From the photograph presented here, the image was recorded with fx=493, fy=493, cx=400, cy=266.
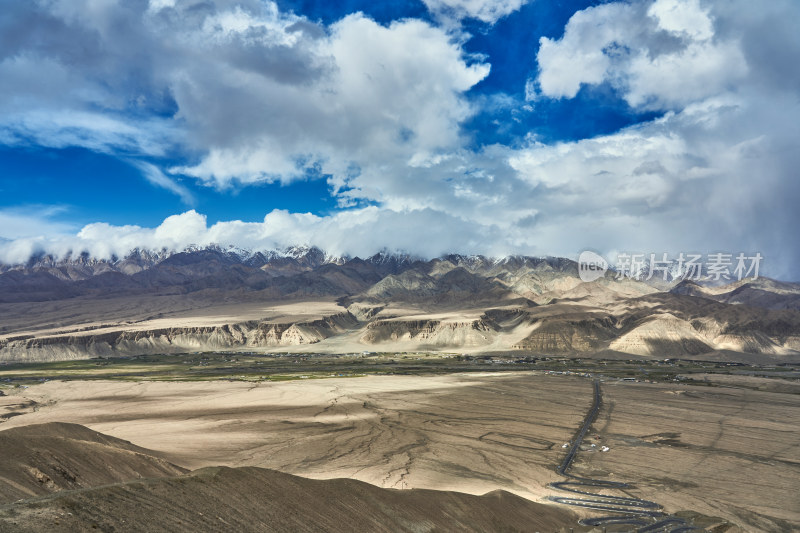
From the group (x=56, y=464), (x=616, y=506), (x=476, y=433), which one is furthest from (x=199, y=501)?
(x=476, y=433)

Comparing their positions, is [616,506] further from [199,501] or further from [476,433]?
[199,501]

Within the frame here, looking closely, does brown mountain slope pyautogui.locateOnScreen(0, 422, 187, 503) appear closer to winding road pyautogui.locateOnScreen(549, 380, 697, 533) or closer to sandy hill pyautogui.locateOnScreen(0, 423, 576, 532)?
sandy hill pyautogui.locateOnScreen(0, 423, 576, 532)

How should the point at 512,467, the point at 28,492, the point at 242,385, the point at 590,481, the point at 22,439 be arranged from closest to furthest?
the point at 28,492 < the point at 22,439 < the point at 590,481 < the point at 512,467 < the point at 242,385

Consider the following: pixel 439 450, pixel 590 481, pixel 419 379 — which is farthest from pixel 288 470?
pixel 419 379

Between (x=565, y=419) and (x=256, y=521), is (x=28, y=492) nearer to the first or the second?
(x=256, y=521)

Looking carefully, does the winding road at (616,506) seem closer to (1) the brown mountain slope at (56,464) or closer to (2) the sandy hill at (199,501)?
(2) the sandy hill at (199,501)

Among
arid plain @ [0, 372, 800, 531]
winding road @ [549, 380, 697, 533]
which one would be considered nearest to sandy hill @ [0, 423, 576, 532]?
winding road @ [549, 380, 697, 533]
